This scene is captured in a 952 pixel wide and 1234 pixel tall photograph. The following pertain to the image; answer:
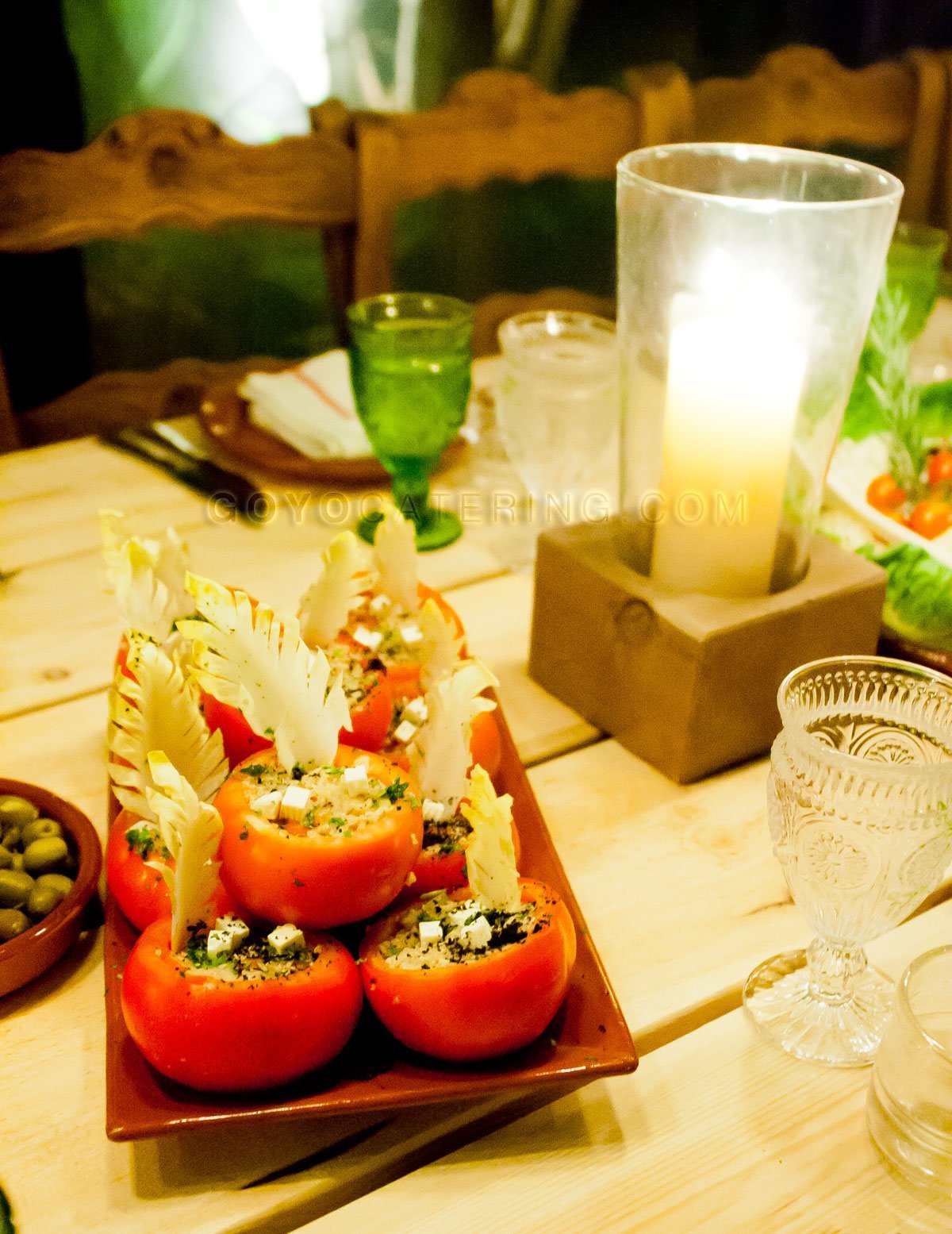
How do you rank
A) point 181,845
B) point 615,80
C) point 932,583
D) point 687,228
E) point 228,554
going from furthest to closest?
point 615,80 < point 228,554 < point 932,583 < point 687,228 < point 181,845

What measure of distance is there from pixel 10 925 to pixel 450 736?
0.24 m

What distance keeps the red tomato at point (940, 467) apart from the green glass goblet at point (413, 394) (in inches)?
16.6

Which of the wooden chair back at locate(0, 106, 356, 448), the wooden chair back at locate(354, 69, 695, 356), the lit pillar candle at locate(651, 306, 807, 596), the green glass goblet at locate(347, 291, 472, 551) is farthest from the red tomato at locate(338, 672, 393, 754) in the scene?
the wooden chair back at locate(354, 69, 695, 356)

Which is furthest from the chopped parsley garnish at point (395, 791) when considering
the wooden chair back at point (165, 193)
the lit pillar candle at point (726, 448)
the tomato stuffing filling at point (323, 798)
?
the wooden chair back at point (165, 193)

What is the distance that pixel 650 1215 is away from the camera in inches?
20.1

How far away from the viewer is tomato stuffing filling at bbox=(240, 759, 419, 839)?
54cm

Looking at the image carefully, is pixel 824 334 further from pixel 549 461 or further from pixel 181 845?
pixel 181 845

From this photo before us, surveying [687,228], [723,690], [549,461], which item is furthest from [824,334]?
[549,461]

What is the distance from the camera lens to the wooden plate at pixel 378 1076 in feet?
1.63

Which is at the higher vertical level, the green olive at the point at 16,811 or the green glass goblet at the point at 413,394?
the green glass goblet at the point at 413,394

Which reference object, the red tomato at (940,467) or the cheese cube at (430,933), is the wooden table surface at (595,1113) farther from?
the red tomato at (940,467)

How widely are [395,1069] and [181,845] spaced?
0.46 feet

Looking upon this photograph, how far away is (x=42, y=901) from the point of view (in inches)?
24.3

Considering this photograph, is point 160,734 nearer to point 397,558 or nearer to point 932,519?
point 397,558
